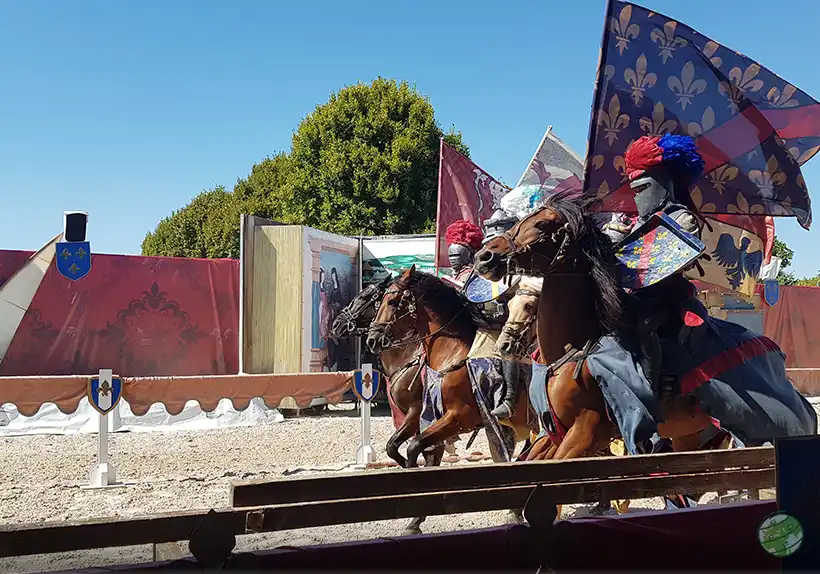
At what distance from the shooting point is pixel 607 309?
4.26 metres

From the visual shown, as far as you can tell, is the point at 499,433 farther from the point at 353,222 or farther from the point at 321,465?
the point at 353,222

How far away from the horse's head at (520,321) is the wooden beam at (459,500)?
9.47 feet

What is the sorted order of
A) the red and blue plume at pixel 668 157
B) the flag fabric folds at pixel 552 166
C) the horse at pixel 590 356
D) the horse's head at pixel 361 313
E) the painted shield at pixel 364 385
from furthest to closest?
the flag fabric folds at pixel 552 166 < the painted shield at pixel 364 385 < the horse's head at pixel 361 313 < the red and blue plume at pixel 668 157 < the horse at pixel 590 356

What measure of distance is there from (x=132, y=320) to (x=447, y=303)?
8.67 m

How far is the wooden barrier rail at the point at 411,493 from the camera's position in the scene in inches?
71.4

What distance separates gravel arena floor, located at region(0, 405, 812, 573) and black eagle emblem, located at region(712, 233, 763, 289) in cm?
229

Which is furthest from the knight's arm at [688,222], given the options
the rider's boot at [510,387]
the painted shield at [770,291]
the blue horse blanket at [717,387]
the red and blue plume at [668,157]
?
the painted shield at [770,291]

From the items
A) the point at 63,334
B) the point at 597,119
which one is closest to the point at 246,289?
the point at 63,334

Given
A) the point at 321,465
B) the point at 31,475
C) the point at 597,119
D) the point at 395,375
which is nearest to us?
the point at 597,119

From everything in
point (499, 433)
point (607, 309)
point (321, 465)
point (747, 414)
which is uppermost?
point (607, 309)

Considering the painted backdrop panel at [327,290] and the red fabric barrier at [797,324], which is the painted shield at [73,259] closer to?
the painted backdrop panel at [327,290]

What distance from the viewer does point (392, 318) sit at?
7.14 meters

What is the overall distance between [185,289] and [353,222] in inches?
406

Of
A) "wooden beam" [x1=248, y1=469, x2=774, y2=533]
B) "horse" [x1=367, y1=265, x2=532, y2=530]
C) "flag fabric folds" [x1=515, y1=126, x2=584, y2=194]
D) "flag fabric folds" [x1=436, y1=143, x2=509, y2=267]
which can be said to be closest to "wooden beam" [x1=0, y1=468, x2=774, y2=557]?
"wooden beam" [x1=248, y1=469, x2=774, y2=533]
